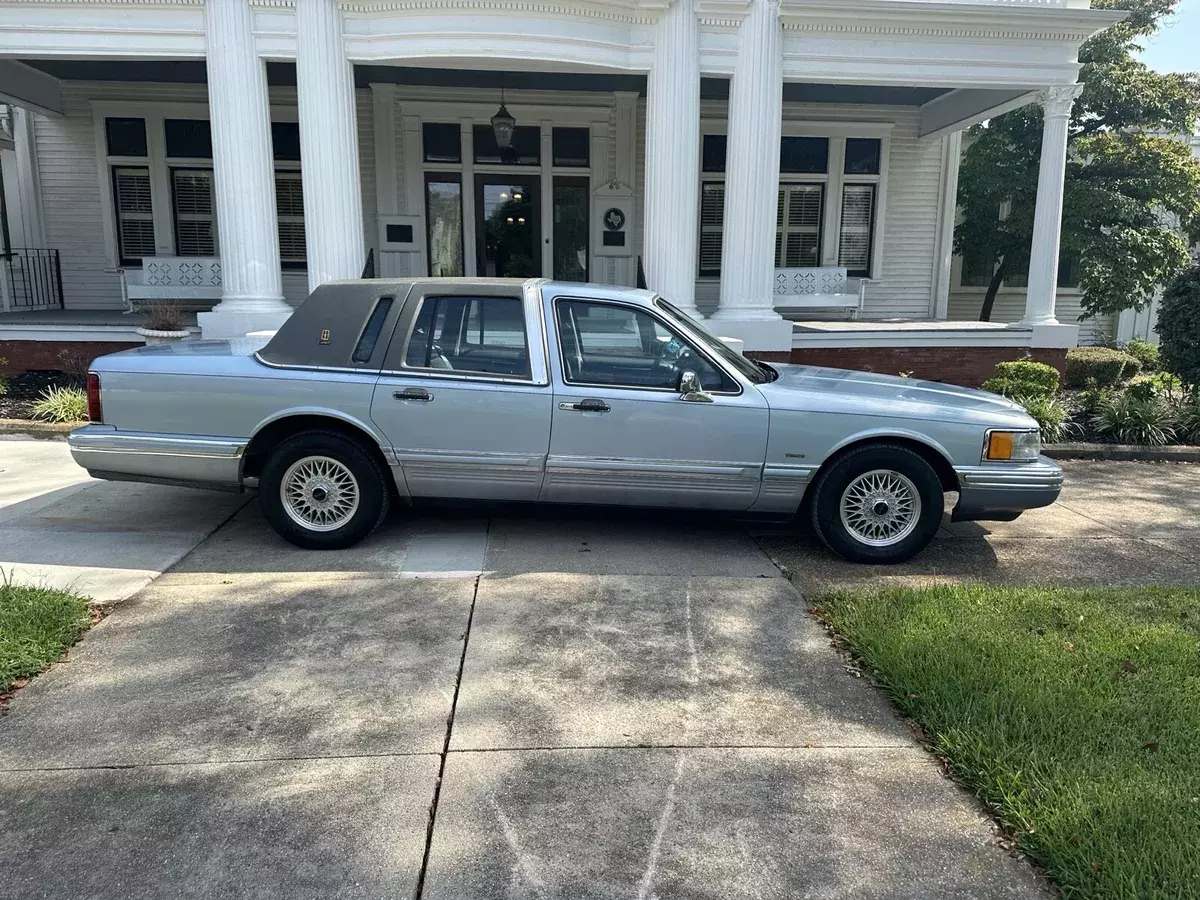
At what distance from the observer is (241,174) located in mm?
9586

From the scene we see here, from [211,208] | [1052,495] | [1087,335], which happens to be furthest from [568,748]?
[1087,335]

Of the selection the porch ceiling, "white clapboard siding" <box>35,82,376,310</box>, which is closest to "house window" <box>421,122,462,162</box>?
the porch ceiling

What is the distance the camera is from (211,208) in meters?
14.0

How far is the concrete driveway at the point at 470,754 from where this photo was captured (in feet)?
8.54

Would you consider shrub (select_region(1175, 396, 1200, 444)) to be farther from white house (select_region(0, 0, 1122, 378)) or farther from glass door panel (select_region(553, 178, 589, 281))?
glass door panel (select_region(553, 178, 589, 281))

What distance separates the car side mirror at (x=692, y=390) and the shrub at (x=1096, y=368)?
10.5 metres

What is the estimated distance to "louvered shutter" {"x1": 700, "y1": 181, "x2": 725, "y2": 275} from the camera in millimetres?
14570

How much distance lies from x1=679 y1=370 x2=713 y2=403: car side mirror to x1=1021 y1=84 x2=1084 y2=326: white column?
27.7 feet

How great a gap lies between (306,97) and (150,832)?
846cm

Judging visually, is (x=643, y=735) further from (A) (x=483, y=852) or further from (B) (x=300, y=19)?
(B) (x=300, y=19)

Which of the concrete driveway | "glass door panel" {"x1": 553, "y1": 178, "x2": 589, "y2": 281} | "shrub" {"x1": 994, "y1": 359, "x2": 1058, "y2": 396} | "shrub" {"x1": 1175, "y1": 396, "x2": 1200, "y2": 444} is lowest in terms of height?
the concrete driveway

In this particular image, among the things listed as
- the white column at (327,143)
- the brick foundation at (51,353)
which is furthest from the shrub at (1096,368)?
the brick foundation at (51,353)

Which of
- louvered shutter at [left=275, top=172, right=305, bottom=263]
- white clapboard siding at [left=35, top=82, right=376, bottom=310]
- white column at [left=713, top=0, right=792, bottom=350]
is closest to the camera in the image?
white column at [left=713, top=0, right=792, bottom=350]

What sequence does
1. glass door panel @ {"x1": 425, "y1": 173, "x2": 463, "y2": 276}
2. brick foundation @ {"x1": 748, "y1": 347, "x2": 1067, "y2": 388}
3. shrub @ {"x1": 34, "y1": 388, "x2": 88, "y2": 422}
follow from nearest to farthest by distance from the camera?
shrub @ {"x1": 34, "y1": 388, "x2": 88, "y2": 422}, brick foundation @ {"x1": 748, "y1": 347, "x2": 1067, "y2": 388}, glass door panel @ {"x1": 425, "y1": 173, "x2": 463, "y2": 276}
